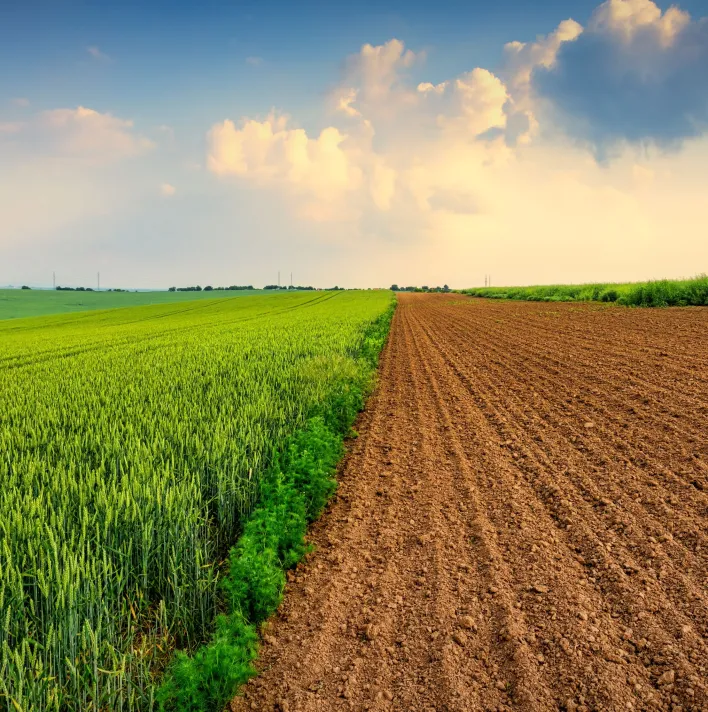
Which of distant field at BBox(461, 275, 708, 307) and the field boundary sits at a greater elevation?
distant field at BBox(461, 275, 708, 307)

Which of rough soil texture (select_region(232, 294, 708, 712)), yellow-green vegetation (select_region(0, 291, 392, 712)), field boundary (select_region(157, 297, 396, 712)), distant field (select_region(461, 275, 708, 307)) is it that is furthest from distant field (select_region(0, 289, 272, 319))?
rough soil texture (select_region(232, 294, 708, 712))

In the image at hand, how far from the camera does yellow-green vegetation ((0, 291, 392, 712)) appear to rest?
9.59 feet

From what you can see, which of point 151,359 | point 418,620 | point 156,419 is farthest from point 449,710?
point 151,359

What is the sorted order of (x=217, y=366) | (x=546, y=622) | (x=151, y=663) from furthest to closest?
(x=217, y=366)
(x=546, y=622)
(x=151, y=663)

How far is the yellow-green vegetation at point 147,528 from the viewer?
2922 millimetres

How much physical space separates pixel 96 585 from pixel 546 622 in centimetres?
321

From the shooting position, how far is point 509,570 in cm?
431

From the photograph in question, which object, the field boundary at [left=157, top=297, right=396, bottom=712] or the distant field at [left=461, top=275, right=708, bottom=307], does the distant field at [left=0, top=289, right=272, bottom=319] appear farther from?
the field boundary at [left=157, top=297, right=396, bottom=712]

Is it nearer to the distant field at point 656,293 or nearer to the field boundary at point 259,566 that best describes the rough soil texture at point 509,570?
the field boundary at point 259,566

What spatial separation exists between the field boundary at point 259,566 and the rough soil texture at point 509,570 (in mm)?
204

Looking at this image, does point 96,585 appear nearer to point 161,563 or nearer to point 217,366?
point 161,563

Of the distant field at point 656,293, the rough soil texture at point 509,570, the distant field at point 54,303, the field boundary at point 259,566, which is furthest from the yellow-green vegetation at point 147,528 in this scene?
the distant field at point 54,303

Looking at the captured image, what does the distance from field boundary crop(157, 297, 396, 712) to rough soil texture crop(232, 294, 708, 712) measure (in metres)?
0.20

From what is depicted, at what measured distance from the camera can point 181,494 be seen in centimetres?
425
